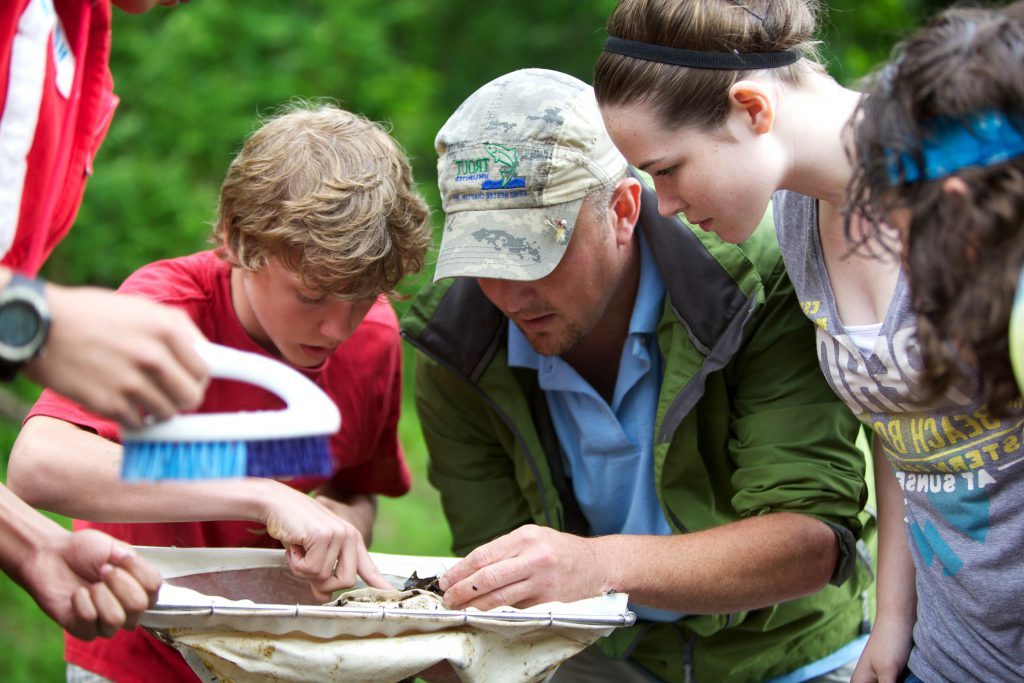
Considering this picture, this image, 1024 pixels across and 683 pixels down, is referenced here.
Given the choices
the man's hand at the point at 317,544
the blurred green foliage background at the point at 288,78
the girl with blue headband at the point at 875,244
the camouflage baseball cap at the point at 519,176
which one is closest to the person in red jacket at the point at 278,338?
the man's hand at the point at 317,544

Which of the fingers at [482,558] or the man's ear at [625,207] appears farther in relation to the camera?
the man's ear at [625,207]

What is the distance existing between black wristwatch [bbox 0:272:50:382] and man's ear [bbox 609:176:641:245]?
4.93ft

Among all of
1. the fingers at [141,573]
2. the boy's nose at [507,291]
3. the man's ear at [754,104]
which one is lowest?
the fingers at [141,573]

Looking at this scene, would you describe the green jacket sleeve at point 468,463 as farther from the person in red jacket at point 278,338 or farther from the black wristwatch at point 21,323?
the black wristwatch at point 21,323

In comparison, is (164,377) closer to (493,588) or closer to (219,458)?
(219,458)

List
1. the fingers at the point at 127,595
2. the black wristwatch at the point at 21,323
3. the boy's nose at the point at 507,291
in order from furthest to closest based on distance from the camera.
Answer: the boy's nose at the point at 507,291 < the fingers at the point at 127,595 < the black wristwatch at the point at 21,323

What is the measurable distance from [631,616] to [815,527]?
2.12 feet

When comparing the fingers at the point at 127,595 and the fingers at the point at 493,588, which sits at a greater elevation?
the fingers at the point at 127,595

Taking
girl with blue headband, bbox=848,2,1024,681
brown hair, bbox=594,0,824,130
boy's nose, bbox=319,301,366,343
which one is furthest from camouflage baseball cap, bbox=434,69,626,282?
girl with blue headband, bbox=848,2,1024,681

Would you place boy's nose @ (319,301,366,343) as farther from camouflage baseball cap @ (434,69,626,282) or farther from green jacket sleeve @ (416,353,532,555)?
green jacket sleeve @ (416,353,532,555)

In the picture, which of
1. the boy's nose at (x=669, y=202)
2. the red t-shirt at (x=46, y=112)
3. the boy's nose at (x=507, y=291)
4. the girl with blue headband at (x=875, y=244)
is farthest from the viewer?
the boy's nose at (x=507, y=291)

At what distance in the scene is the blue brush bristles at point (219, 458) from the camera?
1.45 m

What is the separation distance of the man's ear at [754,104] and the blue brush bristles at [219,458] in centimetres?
100

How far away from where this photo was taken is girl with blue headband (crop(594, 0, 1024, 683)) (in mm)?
1592
